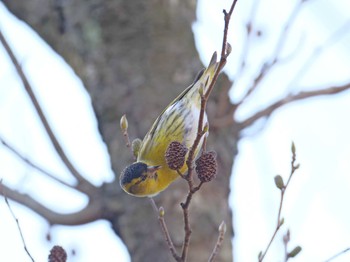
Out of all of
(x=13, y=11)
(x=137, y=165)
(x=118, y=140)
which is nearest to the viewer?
(x=137, y=165)

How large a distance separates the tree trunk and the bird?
97 mm

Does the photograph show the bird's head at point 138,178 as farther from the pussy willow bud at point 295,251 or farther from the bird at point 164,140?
the pussy willow bud at point 295,251

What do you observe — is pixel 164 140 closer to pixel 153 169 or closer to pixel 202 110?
pixel 153 169

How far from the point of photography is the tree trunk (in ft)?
13.3

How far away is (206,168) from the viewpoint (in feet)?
8.14

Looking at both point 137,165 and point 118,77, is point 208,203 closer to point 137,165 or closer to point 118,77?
point 137,165

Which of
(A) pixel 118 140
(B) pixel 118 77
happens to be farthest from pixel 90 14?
(A) pixel 118 140

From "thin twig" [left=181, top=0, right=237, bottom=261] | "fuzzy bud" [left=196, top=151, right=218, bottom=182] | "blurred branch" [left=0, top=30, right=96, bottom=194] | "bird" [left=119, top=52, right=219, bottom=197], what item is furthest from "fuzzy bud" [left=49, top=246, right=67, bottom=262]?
"blurred branch" [left=0, top=30, right=96, bottom=194]

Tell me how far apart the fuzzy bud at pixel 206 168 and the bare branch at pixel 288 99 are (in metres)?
1.74

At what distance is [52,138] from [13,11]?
97cm

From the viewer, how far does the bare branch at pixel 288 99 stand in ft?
13.9

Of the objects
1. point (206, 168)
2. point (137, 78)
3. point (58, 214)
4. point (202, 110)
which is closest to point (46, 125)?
point (58, 214)

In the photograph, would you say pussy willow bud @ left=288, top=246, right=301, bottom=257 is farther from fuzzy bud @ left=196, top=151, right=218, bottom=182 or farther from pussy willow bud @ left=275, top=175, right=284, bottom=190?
fuzzy bud @ left=196, top=151, right=218, bottom=182

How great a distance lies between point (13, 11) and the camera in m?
4.65
